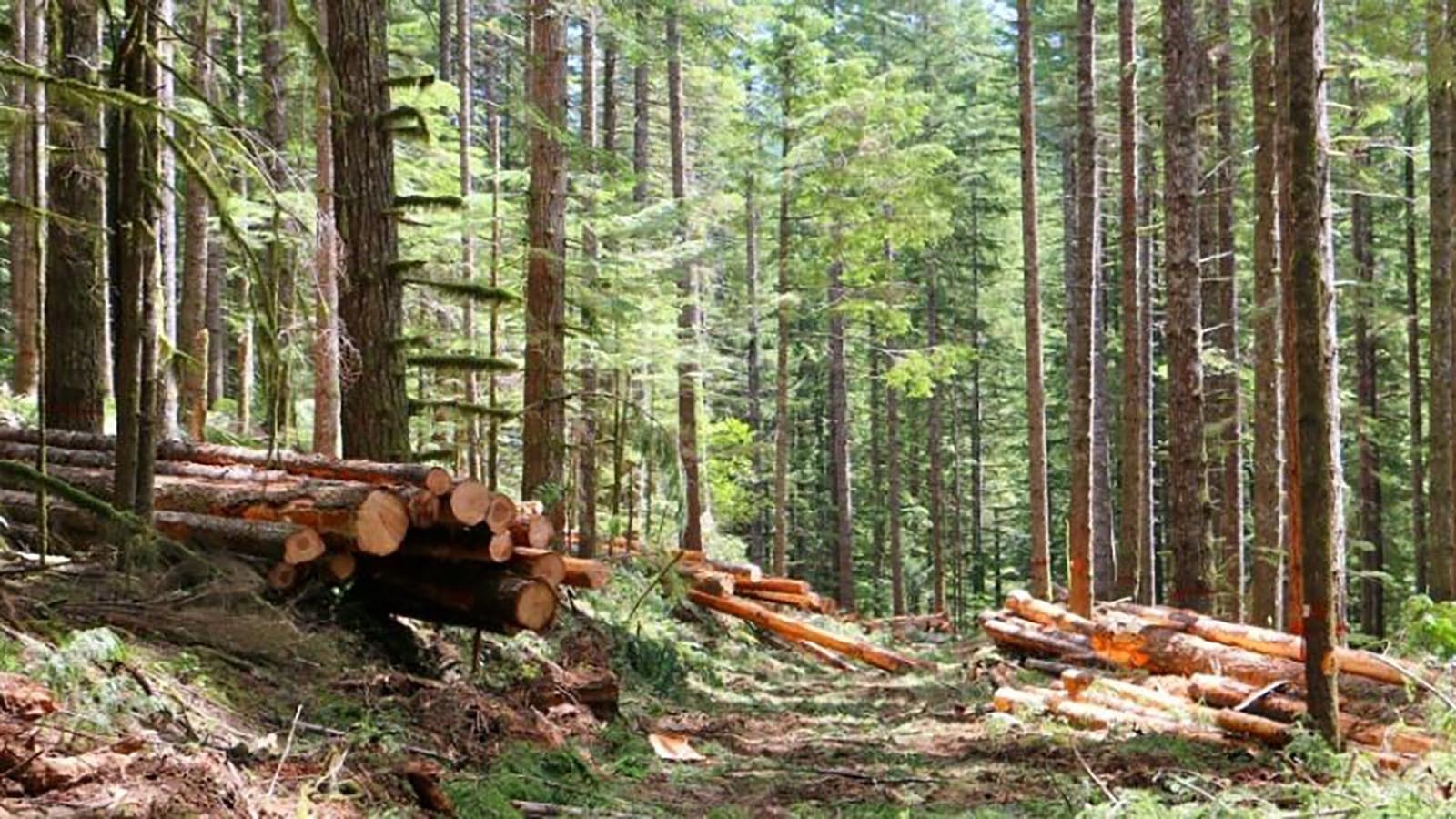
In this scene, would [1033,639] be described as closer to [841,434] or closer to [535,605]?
[535,605]

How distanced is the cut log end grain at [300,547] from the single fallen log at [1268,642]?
6556mm

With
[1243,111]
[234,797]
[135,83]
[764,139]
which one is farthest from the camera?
[764,139]

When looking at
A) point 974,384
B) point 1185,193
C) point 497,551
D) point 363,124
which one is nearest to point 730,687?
point 497,551

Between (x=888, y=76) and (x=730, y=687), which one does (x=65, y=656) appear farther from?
(x=888, y=76)

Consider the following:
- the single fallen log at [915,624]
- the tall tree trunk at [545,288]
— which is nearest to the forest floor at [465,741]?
the tall tree trunk at [545,288]

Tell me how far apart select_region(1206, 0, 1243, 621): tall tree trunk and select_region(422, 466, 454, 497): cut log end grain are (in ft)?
39.1

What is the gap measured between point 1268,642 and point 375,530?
25.3 feet

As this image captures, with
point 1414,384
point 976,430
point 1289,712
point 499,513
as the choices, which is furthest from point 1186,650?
point 976,430

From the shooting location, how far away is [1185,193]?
14.6m

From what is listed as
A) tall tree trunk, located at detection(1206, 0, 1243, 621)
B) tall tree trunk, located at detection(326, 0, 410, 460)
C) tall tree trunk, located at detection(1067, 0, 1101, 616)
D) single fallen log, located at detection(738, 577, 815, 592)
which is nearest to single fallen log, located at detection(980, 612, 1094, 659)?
tall tree trunk, located at detection(1067, 0, 1101, 616)

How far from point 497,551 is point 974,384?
111 feet

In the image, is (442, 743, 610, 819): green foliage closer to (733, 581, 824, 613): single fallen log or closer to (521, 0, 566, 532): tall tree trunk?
(521, 0, 566, 532): tall tree trunk

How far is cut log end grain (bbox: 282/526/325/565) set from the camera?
7902 millimetres

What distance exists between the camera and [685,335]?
2469 centimetres
